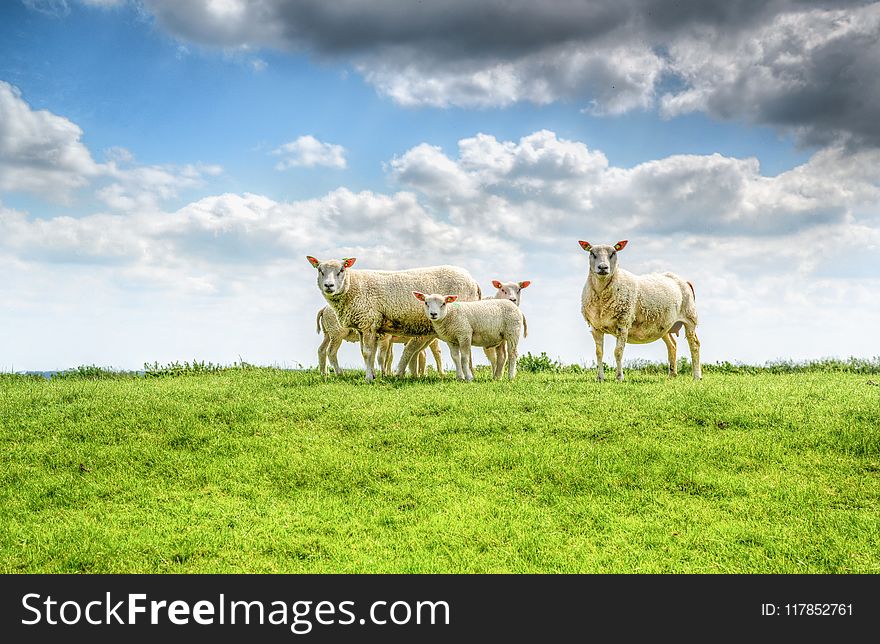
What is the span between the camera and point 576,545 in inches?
320

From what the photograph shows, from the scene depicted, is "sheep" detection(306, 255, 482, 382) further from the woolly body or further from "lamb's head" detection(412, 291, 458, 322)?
"lamb's head" detection(412, 291, 458, 322)

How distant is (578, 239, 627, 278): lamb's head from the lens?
658 inches

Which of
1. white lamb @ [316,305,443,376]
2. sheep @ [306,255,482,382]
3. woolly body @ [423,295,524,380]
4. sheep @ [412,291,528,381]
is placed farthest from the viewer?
white lamb @ [316,305,443,376]

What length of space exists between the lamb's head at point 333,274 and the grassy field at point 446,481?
294 centimetres

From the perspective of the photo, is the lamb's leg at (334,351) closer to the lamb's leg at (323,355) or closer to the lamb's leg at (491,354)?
the lamb's leg at (323,355)

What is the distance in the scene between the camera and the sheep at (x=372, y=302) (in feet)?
56.9

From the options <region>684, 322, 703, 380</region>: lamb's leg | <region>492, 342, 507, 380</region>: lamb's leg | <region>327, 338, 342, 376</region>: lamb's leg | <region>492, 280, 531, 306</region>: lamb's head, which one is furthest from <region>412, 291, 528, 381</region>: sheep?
<region>684, 322, 703, 380</region>: lamb's leg

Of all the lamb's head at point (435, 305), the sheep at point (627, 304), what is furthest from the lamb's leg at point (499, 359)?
the lamb's head at point (435, 305)

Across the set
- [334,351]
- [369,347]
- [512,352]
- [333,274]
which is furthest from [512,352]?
[334,351]

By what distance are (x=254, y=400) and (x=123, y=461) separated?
3.50m

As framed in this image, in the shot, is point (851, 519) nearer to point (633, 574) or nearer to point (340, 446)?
point (633, 574)

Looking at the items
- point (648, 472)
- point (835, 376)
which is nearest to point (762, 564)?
point (648, 472)

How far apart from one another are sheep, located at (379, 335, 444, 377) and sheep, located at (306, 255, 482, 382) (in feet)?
2.93

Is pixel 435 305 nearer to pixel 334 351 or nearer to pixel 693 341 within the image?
pixel 334 351
